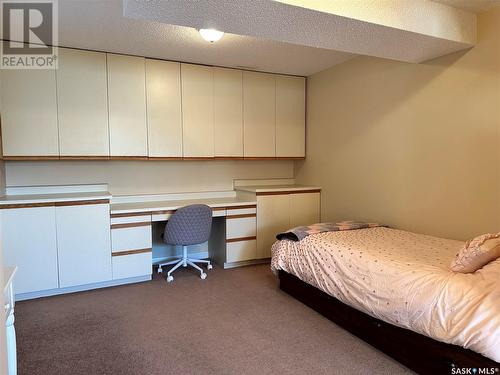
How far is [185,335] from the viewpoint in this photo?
8.05 ft

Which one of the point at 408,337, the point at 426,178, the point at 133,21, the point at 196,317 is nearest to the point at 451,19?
the point at 426,178

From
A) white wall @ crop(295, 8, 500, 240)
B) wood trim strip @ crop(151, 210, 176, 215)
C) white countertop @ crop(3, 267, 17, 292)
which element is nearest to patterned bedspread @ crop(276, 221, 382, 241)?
white wall @ crop(295, 8, 500, 240)

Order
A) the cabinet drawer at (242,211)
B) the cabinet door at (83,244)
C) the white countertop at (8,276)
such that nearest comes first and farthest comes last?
1. the white countertop at (8,276)
2. the cabinet door at (83,244)
3. the cabinet drawer at (242,211)

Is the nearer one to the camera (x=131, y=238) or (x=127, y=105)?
(x=131, y=238)

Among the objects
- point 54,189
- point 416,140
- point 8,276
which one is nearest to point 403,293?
point 416,140

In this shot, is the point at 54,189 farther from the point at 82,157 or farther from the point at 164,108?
the point at 164,108

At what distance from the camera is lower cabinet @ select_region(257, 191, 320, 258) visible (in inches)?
163

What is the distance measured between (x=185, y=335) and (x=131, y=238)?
4.50ft

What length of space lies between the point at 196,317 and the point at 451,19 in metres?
3.10

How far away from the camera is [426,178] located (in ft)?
10.2

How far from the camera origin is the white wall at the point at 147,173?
11.6ft

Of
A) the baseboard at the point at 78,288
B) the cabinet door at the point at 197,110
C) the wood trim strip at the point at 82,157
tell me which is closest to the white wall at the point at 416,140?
the cabinet door at the point at 197,110

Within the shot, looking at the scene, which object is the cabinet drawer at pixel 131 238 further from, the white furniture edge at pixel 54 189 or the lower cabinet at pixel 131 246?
the white furniture edge at pixel 54 189

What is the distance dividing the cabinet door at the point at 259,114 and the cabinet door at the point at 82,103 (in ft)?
5.54
